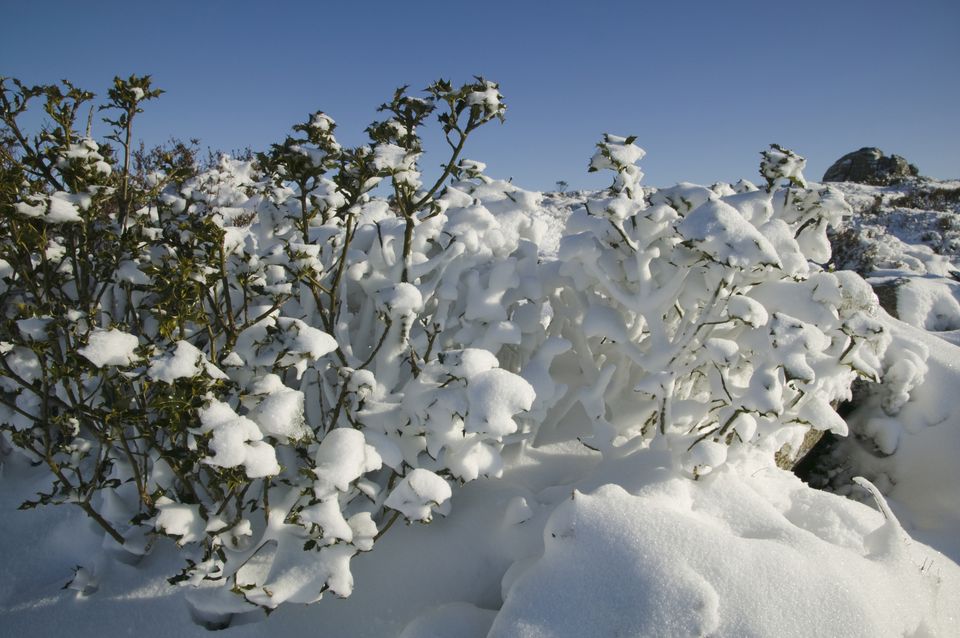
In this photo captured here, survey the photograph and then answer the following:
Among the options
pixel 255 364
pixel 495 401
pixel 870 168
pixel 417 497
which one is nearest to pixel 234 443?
pixel 255 364

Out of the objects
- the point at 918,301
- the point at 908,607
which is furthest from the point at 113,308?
the point at 918,301

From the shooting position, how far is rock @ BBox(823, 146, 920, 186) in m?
22.8

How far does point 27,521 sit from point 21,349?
→ 3.42ft

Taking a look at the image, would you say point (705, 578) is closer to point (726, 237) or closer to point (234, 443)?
point (726, 237)

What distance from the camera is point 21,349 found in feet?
7.79

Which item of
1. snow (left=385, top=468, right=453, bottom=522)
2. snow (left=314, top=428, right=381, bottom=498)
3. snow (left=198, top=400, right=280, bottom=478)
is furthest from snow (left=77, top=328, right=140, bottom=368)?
snow (left=385, top=468, right=453, bottom=522)

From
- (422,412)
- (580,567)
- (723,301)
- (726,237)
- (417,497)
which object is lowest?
(580,567)

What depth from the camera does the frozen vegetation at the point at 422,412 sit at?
1921 millimetres

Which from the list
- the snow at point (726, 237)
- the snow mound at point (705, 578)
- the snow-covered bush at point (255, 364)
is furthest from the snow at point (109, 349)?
the snow at point (726, 237)

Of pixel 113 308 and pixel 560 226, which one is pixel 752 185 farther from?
pixel 560 226

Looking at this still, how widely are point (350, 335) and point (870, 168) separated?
28729mm

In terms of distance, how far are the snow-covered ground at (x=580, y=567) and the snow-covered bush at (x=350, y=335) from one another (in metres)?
0.17

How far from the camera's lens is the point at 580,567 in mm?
2021

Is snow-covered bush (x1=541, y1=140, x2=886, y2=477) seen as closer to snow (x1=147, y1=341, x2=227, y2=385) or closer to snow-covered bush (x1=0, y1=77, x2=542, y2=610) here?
snow-covered bush (x1=0, y1=77, x2=542, y2=610)
